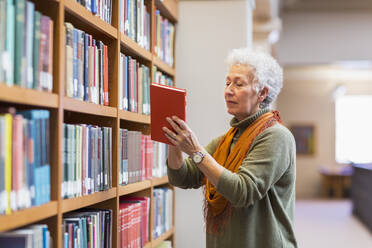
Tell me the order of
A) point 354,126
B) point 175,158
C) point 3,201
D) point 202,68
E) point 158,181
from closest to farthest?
point 3,201
point 175,158
point 158,181
point 202,68
point 354,126

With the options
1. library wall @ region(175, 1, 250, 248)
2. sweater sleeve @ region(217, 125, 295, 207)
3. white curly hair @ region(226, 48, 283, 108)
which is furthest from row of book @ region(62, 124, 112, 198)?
library wall @ region(175, 1, 250, 248)

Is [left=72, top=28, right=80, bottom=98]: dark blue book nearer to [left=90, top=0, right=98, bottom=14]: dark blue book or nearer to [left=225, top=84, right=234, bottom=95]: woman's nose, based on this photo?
[left=90, top=0, right=98, bottom=14]: dark blue book

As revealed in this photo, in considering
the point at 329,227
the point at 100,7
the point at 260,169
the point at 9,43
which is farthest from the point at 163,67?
the point at 329,227

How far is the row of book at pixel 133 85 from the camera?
2602mm

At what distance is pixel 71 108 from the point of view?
6.47 feet

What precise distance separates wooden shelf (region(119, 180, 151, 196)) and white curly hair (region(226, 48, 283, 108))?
79cm

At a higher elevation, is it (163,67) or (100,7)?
(100,7)

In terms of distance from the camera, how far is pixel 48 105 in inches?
70.1

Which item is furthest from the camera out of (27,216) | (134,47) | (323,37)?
(323,37)

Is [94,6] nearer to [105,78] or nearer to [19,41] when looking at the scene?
[105,78]

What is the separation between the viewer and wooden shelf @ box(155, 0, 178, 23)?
3227 mm

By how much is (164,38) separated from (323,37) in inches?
245

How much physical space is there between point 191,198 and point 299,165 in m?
10.5

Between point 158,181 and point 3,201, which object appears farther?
point 158,181
